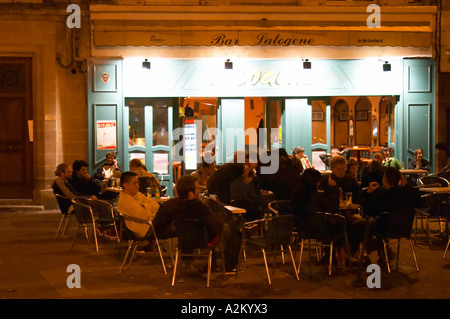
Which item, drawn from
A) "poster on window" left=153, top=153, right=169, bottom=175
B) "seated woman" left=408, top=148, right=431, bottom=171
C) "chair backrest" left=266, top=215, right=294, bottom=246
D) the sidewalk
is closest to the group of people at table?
"chair backrest" left=266, top=215, right=294, bottom=246

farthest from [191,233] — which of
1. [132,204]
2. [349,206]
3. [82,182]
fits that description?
[82,182]

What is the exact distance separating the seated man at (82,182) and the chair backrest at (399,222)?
17.2 ft

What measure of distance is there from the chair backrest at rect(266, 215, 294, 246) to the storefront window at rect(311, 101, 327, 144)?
24.8 ft

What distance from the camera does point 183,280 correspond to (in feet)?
25.7

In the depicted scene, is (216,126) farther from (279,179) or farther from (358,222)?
(358,222)

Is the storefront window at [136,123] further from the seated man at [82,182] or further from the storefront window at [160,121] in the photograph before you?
the seated man at [82,182]

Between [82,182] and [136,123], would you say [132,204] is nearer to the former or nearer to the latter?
[82,182]

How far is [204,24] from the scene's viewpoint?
14.8 m

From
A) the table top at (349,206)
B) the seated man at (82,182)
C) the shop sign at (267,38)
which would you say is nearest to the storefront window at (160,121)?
the shop sign at (267,38)

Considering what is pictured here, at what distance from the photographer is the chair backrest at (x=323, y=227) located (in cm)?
795

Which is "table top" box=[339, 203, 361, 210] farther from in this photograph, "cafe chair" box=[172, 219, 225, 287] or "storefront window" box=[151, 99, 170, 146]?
"storefront window" box=[151, 99, 170, 146]

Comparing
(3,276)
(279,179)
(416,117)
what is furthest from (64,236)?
(416,117)

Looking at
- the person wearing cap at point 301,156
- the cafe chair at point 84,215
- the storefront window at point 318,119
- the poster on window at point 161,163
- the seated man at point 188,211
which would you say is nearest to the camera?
the seated man at point 188,211

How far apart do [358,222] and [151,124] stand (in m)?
7.65
